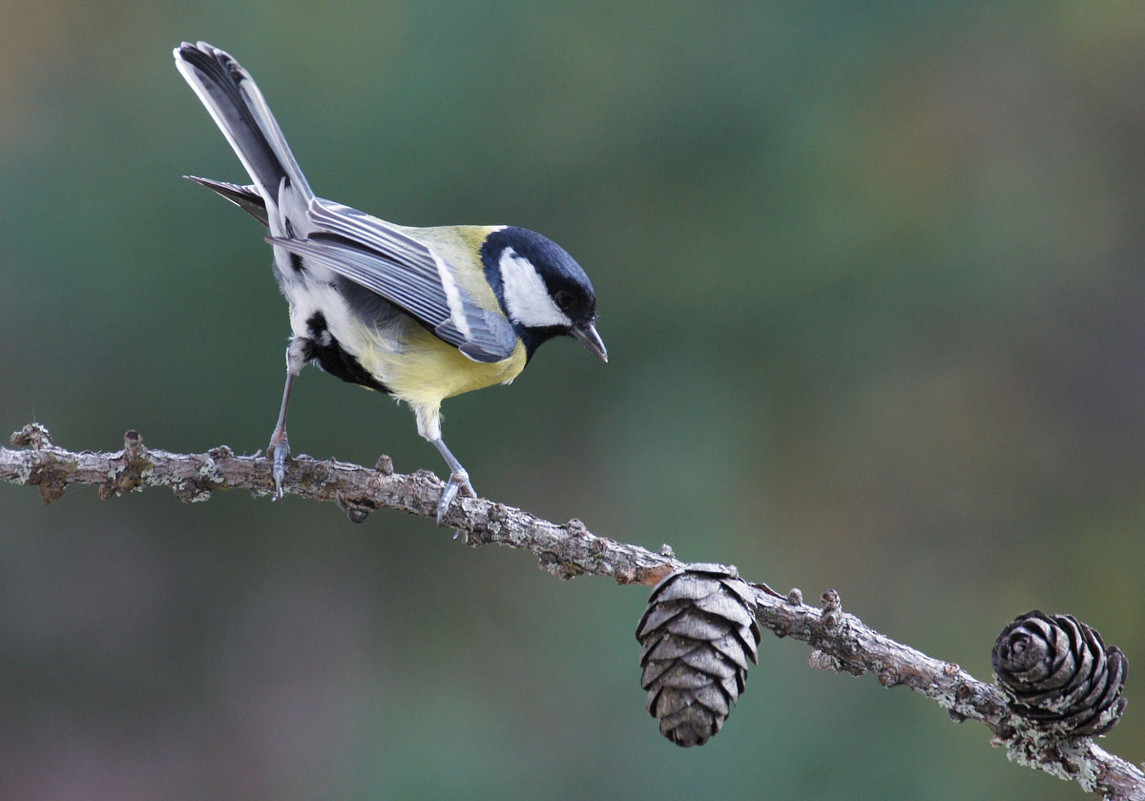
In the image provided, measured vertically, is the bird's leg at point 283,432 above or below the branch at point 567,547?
above

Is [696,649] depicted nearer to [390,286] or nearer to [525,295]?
[390,286]

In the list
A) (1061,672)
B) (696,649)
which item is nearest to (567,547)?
(696,649)

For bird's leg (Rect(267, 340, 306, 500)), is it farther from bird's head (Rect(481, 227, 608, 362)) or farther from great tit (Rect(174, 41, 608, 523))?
bird's head (Rect(481, 227, 608, 362))

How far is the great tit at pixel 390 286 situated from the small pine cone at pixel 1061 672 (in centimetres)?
63

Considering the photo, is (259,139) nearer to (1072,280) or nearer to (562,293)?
(562,293)

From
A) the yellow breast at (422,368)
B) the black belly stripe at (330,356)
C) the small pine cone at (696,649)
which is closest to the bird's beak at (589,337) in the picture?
the yellow breast at (422,368)

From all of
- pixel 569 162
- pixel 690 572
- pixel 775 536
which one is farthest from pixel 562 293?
pixel 775 536

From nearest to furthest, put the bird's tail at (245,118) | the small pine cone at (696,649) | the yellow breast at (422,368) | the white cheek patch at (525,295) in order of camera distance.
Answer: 1. the small pine cone at (696,649)
2. the bird's tail at (245,118)
3. the yellow breast at (422,368)
4. the white cheek patch at (525,295)

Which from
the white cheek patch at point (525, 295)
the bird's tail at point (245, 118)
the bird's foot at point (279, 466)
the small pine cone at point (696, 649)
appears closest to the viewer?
the small pine cone at point (696, 649)

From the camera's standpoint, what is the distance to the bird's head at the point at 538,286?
4.35 feet

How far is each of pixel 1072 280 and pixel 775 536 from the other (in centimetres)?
79

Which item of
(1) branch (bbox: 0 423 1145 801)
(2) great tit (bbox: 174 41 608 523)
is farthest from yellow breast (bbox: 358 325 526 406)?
(1) branch (bbox: 0 423 1145 801)

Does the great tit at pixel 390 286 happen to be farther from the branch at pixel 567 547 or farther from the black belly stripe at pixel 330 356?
the branch at pixel 567 547

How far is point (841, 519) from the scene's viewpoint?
201 centimetres
